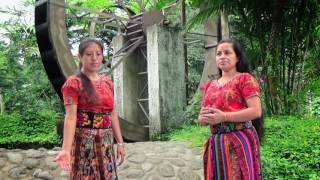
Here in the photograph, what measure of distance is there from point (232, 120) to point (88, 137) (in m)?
0.87

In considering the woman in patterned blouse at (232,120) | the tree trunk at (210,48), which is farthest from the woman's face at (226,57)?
the tree trunk at (210,48)

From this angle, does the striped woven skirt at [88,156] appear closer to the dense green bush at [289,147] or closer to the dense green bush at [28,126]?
the dense green bush at [289,147]

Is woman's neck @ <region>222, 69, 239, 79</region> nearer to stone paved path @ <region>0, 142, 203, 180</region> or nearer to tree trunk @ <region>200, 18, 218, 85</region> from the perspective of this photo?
stone paved path @ <region>0, 142, 203, 180</region>

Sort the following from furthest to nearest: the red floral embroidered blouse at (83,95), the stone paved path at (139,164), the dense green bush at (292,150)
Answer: the stone paved path at (139,164) → the dense green bush at (292,150) → the red floral embroidered blouse at (83,95)

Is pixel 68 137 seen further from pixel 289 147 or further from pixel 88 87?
pixel 289 147

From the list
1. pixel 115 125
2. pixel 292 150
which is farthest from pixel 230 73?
pixel 292 150

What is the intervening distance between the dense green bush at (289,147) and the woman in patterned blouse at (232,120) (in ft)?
7.41

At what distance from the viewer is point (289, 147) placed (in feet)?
18.3

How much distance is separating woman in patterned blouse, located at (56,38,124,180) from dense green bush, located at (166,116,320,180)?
8.39 feet

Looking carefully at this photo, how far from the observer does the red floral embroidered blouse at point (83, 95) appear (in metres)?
2.82

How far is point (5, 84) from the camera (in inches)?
776

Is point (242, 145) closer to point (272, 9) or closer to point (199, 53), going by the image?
point (272, 9)

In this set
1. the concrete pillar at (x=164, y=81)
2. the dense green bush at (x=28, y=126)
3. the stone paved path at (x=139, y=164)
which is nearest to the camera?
the stone paved path at (x=139, y=164)

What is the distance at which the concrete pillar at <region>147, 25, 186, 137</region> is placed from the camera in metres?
9.17
